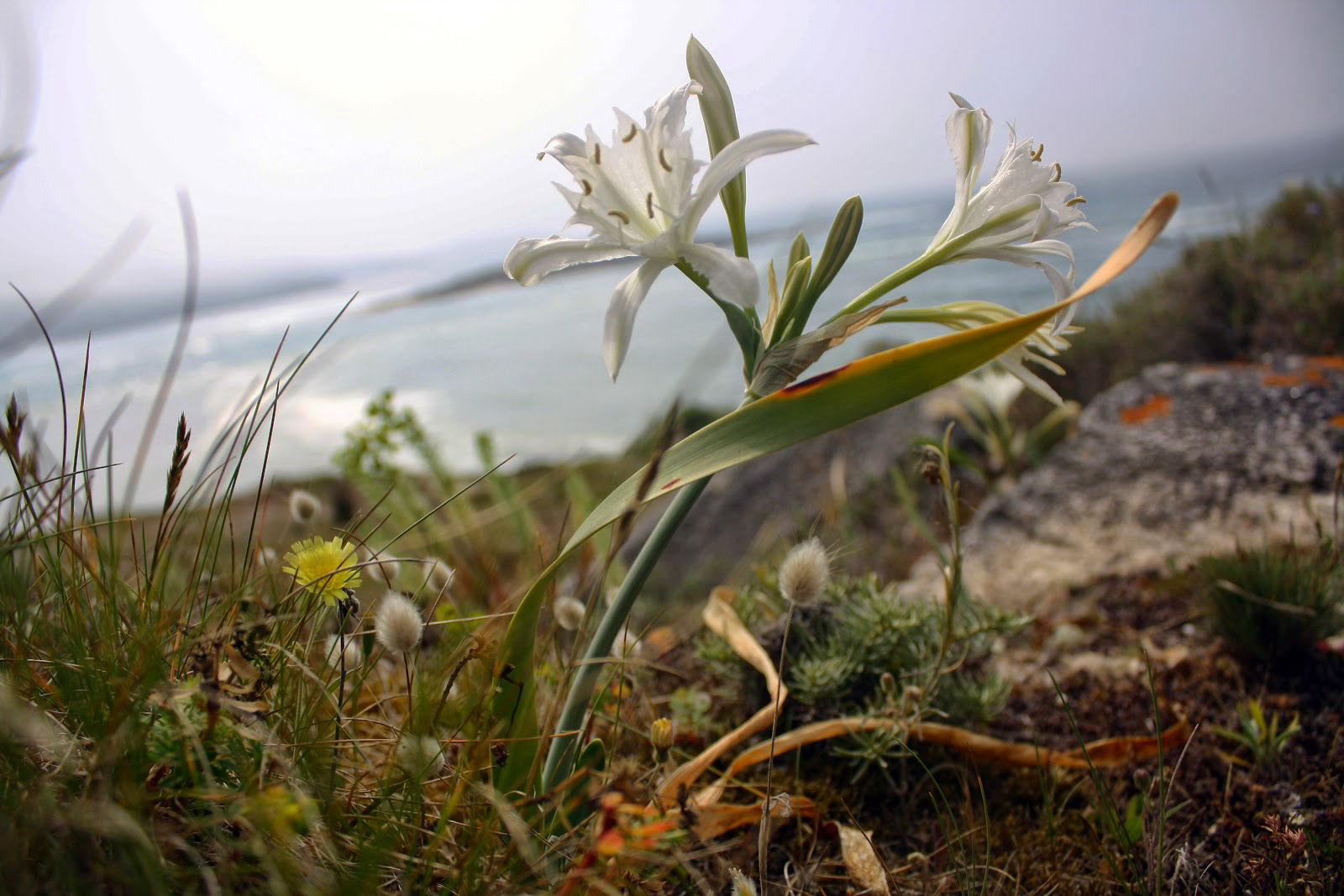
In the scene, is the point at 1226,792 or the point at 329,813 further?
the point at 1226,792

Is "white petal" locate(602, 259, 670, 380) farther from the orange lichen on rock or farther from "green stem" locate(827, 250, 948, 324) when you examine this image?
the orange lichen on rock

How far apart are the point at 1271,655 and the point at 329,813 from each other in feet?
7.01

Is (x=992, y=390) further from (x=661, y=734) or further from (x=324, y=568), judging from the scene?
(x=324, y=568)

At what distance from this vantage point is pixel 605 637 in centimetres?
107

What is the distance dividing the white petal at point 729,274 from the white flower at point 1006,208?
35 cm

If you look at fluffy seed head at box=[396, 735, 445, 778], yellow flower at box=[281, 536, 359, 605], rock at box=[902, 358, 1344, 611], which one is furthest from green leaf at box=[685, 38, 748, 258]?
rock at box=[902, 358, 1344, 611]

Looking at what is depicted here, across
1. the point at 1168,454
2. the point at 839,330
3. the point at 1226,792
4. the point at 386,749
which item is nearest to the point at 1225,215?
the point at 1168,454

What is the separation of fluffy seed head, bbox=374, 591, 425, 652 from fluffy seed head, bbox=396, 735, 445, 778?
122 millimetres

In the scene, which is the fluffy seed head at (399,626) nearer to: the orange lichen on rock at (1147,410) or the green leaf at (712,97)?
the green leaf at (712,97)

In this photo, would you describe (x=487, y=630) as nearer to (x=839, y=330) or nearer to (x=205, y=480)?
(x=205, y=480)

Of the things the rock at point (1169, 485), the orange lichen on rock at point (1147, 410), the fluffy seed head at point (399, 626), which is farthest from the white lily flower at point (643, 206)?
the orange lichen on rock at point (1147, 410)

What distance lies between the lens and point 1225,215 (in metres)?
5.27

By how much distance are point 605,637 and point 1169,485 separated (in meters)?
2.74

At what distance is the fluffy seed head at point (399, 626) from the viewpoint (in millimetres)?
1007
